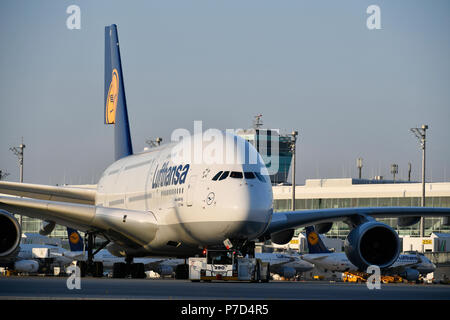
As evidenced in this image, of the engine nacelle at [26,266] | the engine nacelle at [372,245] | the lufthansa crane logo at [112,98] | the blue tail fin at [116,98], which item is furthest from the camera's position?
the engine nacelle at [26,266]

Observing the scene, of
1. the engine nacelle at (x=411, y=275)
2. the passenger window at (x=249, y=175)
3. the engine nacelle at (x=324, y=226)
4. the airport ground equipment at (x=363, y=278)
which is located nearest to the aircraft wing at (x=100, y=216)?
the passenger window at (x=249, y=175)

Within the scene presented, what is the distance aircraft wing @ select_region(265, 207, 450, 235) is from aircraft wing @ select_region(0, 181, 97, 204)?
888cm

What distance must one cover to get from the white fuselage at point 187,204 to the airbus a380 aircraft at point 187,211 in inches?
1.2

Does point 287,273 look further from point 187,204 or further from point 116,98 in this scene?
point 187,204

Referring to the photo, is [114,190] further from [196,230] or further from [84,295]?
[84,295]

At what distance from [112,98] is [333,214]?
51.9ft

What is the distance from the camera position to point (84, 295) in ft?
55.4

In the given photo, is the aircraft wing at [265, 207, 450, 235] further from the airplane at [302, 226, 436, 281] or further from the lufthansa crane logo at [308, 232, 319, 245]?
the lufthansa crane logo at [308, 232, 319, 245]

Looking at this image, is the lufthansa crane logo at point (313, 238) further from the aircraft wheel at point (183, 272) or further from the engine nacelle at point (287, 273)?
the aircraft wheel at point (183, 272)

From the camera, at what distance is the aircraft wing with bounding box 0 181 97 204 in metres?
32.6

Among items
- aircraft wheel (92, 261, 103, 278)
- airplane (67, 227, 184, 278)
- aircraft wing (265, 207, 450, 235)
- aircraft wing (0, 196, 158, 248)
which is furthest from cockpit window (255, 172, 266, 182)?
airplane (67, 227, 184, 278)

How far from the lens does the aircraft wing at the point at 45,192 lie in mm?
32625

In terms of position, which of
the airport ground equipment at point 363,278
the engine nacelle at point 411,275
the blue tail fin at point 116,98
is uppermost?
the blue tail fin at point 116,98
